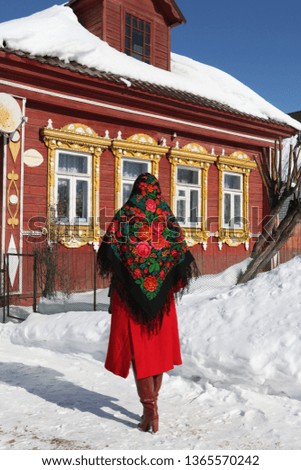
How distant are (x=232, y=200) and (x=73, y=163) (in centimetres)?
470

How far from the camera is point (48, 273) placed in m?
8.29

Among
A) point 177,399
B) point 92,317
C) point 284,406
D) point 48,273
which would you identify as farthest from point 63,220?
point 284,406

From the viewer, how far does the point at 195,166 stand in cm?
1167

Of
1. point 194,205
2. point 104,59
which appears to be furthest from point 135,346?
point 194,205

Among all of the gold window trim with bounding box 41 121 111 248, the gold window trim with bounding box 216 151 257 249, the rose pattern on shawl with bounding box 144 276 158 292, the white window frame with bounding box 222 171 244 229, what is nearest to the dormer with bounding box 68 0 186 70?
the gold window trim with bounding box 216 151 257 249

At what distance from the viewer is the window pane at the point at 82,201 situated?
9.87m

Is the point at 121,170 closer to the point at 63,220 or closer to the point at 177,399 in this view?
the point at 63,220

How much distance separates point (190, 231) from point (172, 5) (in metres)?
6.02

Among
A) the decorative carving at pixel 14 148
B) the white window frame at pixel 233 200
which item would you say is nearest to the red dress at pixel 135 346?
the decorative carving at pixel 14 148

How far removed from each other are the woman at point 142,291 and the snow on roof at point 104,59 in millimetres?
6123

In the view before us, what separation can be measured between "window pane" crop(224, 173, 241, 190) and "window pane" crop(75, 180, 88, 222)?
4217 mm

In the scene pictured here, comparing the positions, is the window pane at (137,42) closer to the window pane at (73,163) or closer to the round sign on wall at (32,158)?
the window pane at (73,163)

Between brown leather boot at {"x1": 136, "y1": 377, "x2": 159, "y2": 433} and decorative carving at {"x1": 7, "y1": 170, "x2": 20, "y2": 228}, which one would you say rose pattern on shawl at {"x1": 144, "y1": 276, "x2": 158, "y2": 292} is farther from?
decorative carving at {"x1": 7, "y1": 170, "x2": 20, "y2": 228}
